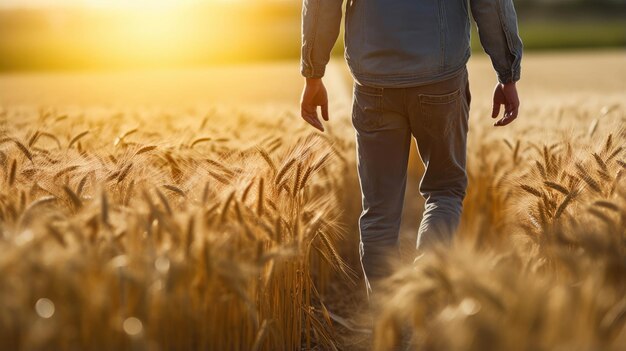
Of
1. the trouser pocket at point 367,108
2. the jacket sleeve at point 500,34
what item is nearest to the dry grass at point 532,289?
the jacket sleeve at point 500,34

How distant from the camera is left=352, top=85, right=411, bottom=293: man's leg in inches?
114

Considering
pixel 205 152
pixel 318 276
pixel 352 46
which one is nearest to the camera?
pixel 352 46

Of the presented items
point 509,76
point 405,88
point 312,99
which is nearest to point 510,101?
point 509,76

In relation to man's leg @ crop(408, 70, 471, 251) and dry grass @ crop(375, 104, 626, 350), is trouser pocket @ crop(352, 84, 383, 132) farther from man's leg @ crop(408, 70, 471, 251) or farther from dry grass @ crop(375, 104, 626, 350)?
dry grass @ crop(375, 104, 626, 350)

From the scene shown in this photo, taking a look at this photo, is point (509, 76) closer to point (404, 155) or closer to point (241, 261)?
point (404, 155)

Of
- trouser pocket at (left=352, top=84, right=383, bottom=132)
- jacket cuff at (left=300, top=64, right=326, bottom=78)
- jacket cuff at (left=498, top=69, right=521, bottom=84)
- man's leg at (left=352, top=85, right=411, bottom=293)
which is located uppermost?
jacket cuff at (left=300, top=64, right=326, bottom=78)

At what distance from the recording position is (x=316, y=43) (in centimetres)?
302

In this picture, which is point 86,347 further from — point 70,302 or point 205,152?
point 205,152

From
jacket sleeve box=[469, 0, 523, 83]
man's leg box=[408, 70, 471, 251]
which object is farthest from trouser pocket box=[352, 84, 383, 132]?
jacket sleeve box=[469, 0, 523, 83]

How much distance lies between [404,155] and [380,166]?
0.11m

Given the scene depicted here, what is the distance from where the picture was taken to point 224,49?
36.0m

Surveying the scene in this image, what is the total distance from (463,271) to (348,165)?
3225mm

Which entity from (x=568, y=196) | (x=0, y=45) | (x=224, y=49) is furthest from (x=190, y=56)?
(x=568, y=196)

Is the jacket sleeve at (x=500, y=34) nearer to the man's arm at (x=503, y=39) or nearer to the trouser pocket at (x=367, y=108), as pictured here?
the man's arm at (x=503, y=39)
